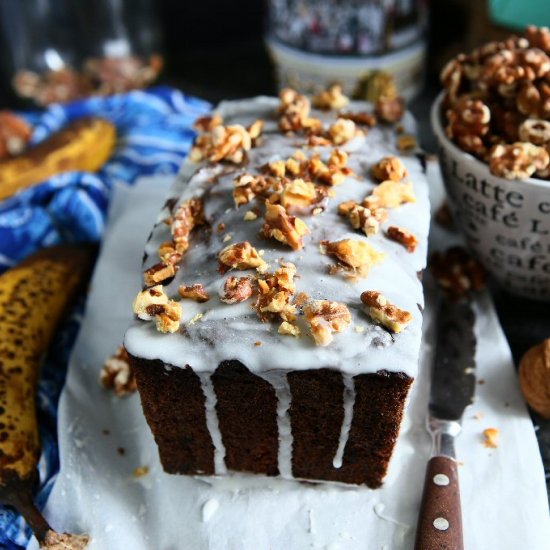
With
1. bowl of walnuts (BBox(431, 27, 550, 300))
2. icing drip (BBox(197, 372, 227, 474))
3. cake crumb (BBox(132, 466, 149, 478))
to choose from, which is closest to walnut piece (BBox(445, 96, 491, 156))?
bowl of walnuts (BBox(431, 27, 550, 300))

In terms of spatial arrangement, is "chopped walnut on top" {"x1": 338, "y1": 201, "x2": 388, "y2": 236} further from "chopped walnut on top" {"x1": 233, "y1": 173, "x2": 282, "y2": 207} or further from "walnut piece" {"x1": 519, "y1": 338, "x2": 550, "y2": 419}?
"walnut piece" {"x1": 519, "y1": 338, "x2": 550, "y2": 419}

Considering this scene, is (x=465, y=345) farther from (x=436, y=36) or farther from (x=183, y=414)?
(x=436, y=36)

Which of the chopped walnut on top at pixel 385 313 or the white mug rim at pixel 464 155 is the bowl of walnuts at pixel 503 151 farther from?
the chopped walnut on top at pixel 385 313

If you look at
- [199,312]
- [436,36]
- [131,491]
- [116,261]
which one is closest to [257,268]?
[199,312]

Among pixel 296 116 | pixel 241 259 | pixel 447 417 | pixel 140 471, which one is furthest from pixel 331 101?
pixel 140 471

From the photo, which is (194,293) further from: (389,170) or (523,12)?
(523,12)

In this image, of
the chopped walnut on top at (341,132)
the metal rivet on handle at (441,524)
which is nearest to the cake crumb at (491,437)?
the metal rivet on handle at (441,524)
